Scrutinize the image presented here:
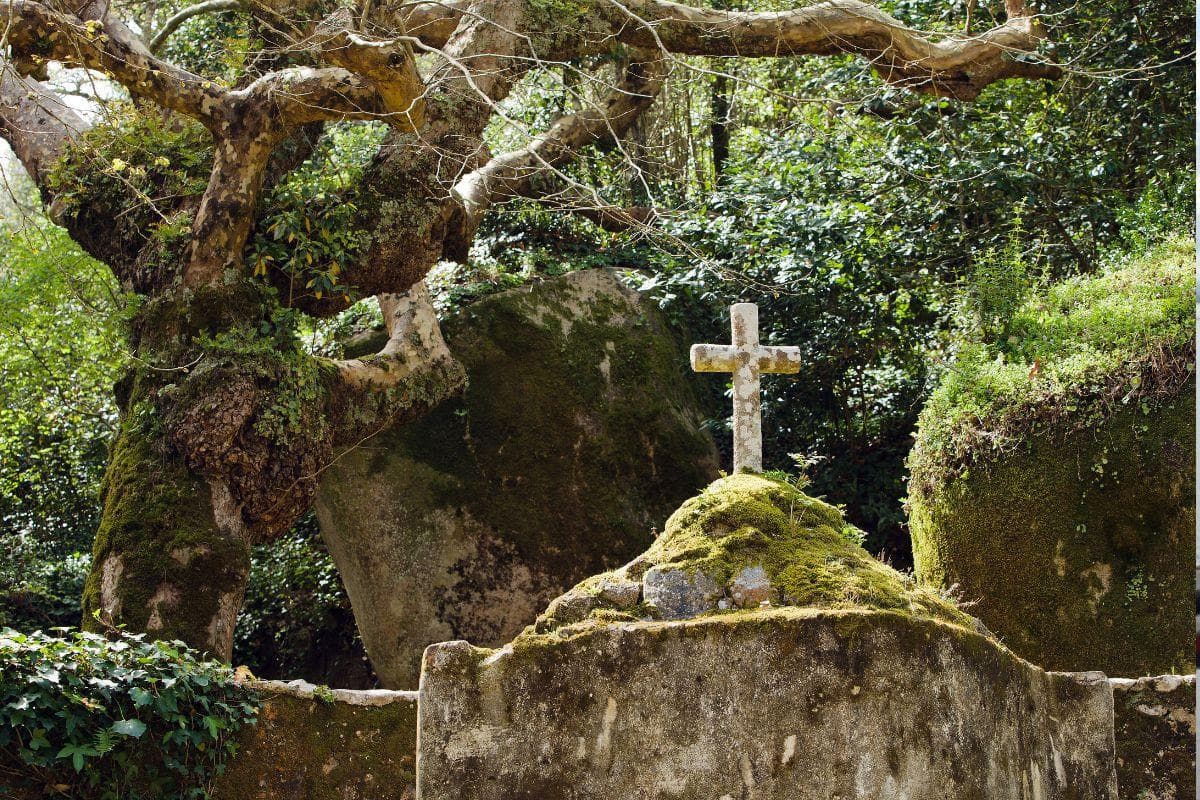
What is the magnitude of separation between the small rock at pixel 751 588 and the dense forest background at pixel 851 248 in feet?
16.0

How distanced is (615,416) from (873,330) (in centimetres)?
254

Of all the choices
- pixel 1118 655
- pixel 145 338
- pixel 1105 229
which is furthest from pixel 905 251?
pixel 145 338

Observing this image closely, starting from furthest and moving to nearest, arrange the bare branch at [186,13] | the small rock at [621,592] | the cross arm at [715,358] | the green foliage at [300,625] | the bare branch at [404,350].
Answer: the green foliage at [300,625] → the bare branch at [186,13] → the bare branch at [404,350] → the cross arm at [715,358] → the small rock at [621,592]

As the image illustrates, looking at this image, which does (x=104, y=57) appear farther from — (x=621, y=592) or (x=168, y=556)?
(x=621, y=592)

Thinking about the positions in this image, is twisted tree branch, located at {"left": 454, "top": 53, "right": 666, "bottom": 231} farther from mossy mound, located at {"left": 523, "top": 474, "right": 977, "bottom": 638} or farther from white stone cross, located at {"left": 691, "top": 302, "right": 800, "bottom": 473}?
mossy mound, located at {"left": 523, "top": 474, "right": 977, "bottom": 638}

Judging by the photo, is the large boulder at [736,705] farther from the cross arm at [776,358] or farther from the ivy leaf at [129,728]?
the cross arm at [776,358]

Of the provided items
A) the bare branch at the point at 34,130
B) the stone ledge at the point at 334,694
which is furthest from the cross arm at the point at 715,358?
the bare branch at the point at 34,130

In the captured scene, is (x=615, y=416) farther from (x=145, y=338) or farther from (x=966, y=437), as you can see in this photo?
(x=145, y=338)

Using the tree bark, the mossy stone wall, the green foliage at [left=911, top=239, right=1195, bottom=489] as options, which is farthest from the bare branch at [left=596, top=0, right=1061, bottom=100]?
the tree bark

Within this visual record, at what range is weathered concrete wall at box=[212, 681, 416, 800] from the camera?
20.7ft

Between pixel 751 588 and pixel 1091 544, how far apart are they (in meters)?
3.61

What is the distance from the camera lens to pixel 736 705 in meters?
4.83

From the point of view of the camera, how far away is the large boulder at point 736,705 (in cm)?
478

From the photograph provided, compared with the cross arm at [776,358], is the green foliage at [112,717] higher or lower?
lower
